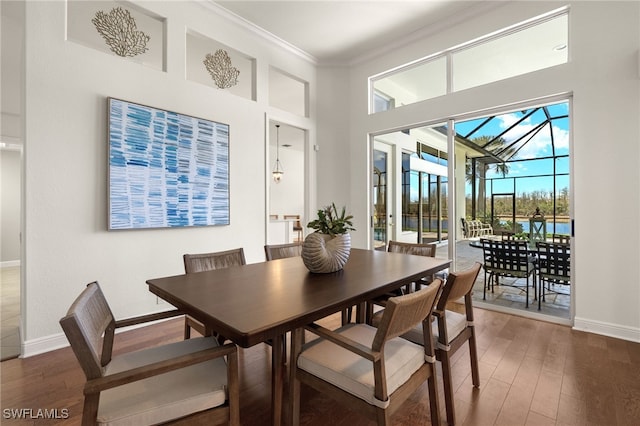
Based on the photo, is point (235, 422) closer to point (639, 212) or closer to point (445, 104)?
point (639, 212)

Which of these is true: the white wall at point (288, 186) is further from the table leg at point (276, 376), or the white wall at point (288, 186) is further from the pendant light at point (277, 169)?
the table leg at point (276, 376)

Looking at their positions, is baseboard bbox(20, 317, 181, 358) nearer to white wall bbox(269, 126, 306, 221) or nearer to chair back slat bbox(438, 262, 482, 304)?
chair back slat bbox(438, 262, 482, 304)

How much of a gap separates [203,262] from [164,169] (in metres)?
1.39

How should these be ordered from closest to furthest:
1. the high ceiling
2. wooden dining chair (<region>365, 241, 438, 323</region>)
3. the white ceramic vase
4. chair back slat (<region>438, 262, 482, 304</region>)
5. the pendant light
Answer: chair back slat (<region>438, 262, 482, 304</region>), the white ceramic vase, wooden dining chair (<region>365, 241, 438, 323</region>), the high ceiling, the pendant light

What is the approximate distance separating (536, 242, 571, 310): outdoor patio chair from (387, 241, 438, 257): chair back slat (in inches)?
60.9

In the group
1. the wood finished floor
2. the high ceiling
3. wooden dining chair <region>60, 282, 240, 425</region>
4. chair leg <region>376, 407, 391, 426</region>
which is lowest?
the wood finished floor

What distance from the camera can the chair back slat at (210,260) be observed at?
213 centimetres

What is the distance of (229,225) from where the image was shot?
371 cm

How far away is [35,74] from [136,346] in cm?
239

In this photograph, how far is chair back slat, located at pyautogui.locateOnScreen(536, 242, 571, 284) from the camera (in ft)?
10.1

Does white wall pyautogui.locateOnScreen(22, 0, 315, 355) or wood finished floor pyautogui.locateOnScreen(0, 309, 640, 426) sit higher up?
white wall pyautogui.locateOnScreen(22, 0, 315, 355)

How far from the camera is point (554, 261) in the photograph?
3.19 meters

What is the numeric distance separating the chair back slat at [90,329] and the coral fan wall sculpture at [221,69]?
10.1 ft

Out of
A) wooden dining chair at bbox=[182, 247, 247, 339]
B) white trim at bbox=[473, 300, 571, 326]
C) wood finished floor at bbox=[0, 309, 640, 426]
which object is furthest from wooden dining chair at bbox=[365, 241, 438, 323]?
white trim at bbox=[473, 300, 571, 326]
